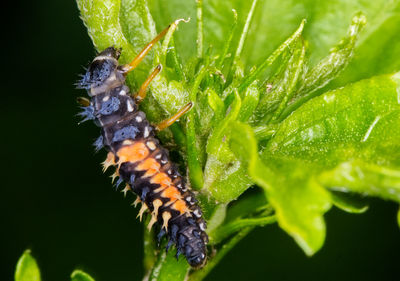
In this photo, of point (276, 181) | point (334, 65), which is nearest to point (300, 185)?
point (276, 181)

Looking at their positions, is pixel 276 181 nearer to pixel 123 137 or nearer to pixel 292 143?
pixel 292 143

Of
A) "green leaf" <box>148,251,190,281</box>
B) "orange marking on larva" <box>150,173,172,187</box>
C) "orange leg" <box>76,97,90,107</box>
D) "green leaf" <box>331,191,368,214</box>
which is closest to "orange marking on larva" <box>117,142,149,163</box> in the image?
"orange marking on larva" <box>150,173,172,187</box>

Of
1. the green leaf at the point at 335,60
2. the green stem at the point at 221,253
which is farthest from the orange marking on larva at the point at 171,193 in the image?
the green leaf at the point at 335,60

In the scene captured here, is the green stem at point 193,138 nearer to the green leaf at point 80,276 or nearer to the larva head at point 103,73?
the larva head at point 103,73

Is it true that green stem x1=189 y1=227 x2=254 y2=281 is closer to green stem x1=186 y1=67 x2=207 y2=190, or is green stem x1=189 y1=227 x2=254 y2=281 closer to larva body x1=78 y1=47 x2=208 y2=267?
larva body x1=78 y1=47 x2=208 y2=267

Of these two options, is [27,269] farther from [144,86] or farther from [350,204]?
[350,204]
